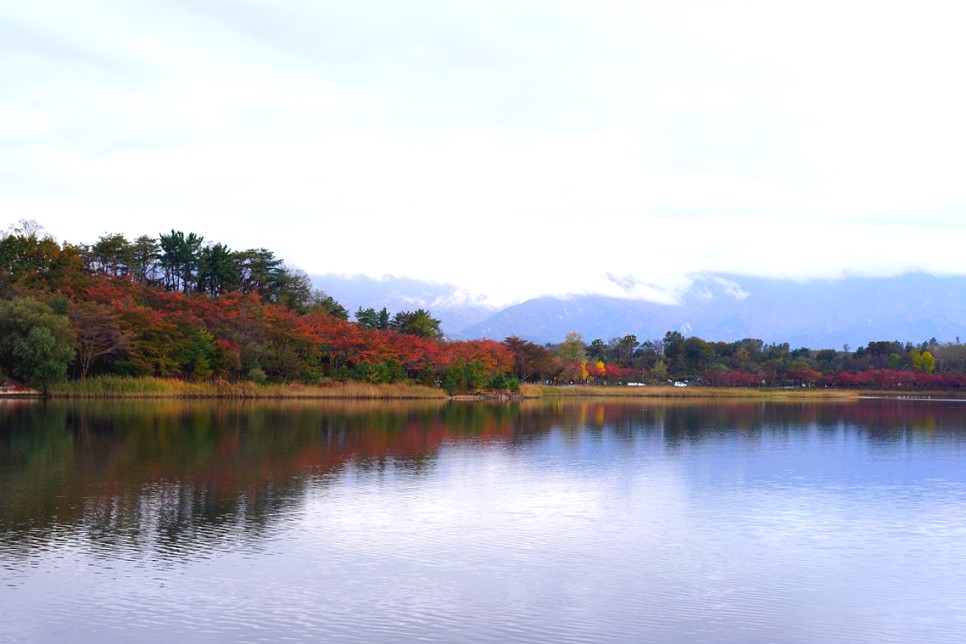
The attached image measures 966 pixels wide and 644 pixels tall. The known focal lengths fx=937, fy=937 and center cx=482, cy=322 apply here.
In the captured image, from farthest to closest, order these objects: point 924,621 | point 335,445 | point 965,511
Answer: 1. point 335,445
2. point 965,511
3. point 924,621

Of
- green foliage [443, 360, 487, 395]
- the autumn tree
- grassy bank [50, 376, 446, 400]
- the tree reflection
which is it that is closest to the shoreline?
grassy bank [50, 376, 446, 400]

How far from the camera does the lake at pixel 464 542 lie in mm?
12352

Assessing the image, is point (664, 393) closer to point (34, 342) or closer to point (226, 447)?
point (34, 342)

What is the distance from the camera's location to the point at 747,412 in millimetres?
64375

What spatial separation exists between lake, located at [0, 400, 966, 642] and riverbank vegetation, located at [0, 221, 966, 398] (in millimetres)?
23904

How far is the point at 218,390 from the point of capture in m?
63.0

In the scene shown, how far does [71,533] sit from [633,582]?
9.85 m

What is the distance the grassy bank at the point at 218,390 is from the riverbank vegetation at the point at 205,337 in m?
0.08

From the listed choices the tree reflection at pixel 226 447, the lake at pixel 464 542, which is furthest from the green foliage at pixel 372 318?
the lake at pixel 464 542

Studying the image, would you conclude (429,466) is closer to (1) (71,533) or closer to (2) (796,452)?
(1) (71,533)

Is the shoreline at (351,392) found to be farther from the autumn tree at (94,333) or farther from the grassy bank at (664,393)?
the autumn tree at (94,333)

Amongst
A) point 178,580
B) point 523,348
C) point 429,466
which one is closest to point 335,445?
point 429,466

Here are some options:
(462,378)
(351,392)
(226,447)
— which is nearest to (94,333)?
(351,392)

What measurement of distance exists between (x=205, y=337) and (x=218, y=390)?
12.0 feet
